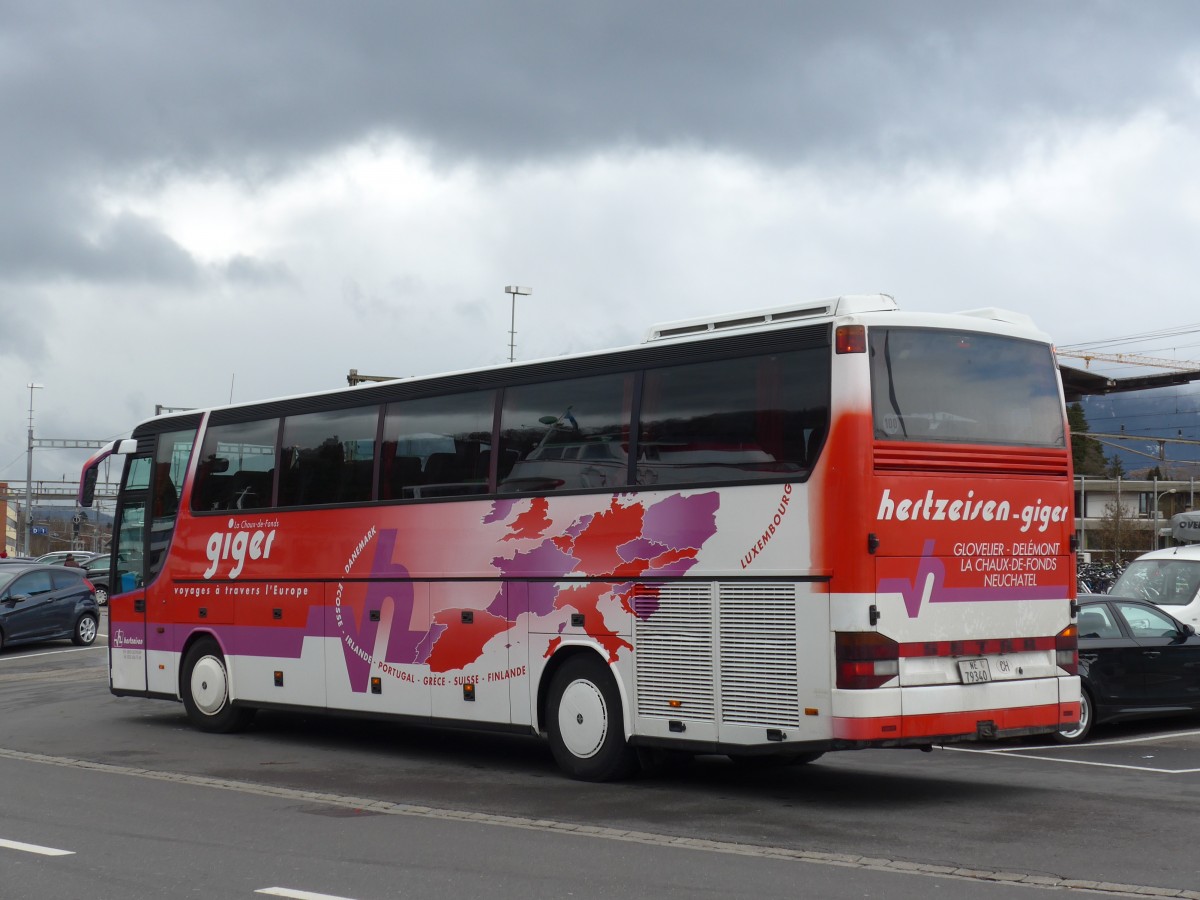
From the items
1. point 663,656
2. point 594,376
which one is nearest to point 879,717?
point 663,656

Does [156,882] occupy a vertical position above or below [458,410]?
below

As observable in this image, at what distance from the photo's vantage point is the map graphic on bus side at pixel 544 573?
37.2 ft

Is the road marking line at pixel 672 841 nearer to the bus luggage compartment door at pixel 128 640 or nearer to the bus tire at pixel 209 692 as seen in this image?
the bus tire at pixel 209 692

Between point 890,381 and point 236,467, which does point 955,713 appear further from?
point 236,467

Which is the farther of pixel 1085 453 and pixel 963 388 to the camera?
pixel 1085 453

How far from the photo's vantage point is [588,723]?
39.4 feet

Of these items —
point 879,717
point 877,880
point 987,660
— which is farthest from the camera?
point 987,660

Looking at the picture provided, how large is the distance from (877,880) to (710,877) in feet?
2.90

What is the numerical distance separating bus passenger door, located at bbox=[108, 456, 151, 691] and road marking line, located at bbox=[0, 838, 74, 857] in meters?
8.40

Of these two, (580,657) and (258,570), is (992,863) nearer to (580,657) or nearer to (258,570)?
(580,657)

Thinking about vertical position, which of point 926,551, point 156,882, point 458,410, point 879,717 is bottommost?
point 156,882

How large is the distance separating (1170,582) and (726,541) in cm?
1159

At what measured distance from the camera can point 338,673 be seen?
14695 millimetres

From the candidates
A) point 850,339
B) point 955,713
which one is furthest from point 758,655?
point 850,339
